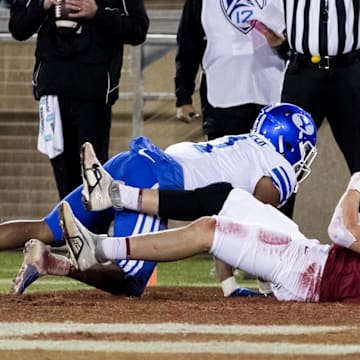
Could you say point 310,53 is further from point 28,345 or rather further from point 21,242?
point 28,345

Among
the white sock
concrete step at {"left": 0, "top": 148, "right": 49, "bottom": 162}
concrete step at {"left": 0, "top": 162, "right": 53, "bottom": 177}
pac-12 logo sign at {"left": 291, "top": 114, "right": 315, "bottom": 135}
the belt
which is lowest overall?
concrete step at {"left": 0, "top": 162, "right": 53, "bottom": 177}

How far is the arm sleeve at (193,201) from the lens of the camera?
5.89 m

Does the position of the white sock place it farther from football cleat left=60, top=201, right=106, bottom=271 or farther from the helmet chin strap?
the helmet chin strap

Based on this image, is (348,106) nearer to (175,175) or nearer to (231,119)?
(231,119)

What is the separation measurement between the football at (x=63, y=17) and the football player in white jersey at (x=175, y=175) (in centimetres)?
116

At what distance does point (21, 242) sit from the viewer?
6285 millimetres

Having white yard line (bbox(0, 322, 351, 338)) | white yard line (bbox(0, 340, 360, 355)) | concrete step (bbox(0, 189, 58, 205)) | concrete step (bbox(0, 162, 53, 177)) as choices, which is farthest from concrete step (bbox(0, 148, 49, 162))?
white yard line (bbox(0, 340, 360, 355))

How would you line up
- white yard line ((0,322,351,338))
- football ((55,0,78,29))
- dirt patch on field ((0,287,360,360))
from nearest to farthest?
1. dirt patch on field ((0,287,360,360))
2. white yard line ((0,322,351,338))
3. football ((55,0,78,29))

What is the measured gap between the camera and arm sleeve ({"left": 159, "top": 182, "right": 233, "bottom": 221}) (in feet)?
19.3

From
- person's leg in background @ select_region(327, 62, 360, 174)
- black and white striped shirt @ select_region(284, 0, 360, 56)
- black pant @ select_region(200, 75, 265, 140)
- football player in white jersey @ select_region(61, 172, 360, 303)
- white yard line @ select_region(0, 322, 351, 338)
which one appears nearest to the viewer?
white yard line @ select_region(0, 322, 351, 338)

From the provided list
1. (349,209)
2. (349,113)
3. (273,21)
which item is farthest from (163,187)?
(273,21)

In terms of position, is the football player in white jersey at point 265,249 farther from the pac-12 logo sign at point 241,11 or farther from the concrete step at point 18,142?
the concrete step at point 18,142

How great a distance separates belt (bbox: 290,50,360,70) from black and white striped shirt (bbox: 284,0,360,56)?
2cm

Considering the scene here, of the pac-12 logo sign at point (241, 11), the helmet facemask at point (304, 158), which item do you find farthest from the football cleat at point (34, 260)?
the pac-12 logo sign at point (241, 11)
